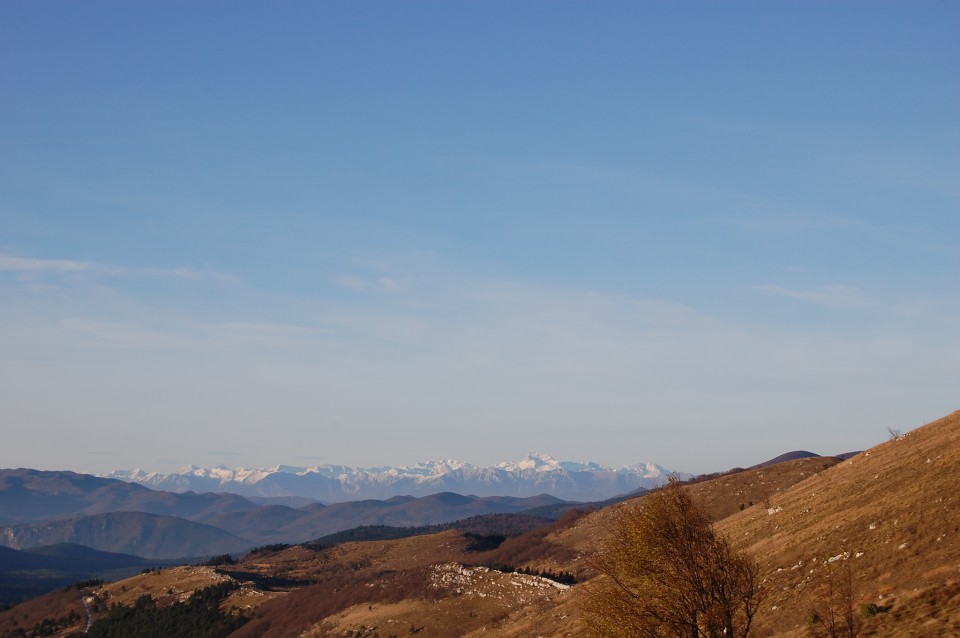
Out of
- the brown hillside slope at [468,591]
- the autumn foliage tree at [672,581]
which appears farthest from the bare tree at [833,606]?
the brown hillside slope at [468,591]

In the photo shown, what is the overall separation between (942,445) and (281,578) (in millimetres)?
124596

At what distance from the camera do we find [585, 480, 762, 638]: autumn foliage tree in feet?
113

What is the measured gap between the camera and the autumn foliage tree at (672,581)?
34.4 meters

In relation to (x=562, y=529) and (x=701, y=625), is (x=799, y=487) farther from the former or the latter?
(x=562, y=529)

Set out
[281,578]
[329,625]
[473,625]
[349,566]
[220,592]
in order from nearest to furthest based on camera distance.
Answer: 1. [473,625]
2. [329,625]
3. [220,592]
4. [281,578]
5. [349,566]

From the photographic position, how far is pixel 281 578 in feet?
497

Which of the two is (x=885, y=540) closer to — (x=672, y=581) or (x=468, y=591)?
(x=672, y=581)

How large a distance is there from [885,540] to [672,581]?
1938cm

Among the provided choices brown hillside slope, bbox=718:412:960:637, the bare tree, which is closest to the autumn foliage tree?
the bare tree

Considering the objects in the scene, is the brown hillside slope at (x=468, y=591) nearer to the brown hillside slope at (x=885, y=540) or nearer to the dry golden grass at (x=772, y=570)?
the dry golden grass at (x=772, y=570)

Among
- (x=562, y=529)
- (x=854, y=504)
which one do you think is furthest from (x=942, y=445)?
(x=562, y=529)

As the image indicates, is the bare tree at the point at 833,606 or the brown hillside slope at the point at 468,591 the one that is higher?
the bare tree at the point at 833,606

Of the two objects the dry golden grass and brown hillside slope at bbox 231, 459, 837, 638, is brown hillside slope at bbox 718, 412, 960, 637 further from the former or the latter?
brown hillside slope at bbox 231, 459, 837, 638

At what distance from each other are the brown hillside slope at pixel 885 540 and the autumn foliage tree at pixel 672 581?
7.78m
